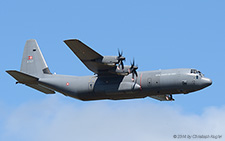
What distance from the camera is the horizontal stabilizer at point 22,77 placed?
3544 cm

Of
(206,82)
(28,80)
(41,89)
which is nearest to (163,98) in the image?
(206,82)

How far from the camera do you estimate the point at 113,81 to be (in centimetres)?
3478

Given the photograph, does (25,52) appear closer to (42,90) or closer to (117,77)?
(42,90)

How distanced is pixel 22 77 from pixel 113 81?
7465 mm

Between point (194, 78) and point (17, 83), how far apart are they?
14.3m

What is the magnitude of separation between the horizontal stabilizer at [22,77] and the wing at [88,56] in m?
5.22

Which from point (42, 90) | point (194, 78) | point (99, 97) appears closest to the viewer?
point (194, 78)

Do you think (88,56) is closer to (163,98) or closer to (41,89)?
(41,89)

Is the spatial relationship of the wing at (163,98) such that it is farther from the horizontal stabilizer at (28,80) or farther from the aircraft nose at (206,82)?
the horizontal stabilizer at (28,80)

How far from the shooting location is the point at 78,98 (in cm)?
3622

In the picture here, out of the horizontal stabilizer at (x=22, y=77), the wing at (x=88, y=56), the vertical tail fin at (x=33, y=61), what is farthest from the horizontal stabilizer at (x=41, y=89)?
the wing at (x=88, y=56)

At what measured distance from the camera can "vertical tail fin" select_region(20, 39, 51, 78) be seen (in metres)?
39.0

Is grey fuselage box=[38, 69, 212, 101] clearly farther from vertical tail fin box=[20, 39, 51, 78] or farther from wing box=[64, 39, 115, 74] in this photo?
vertical tail fin box=[20, 39, 51, 78]

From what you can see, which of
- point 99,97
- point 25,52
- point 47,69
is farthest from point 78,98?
point 25,52
